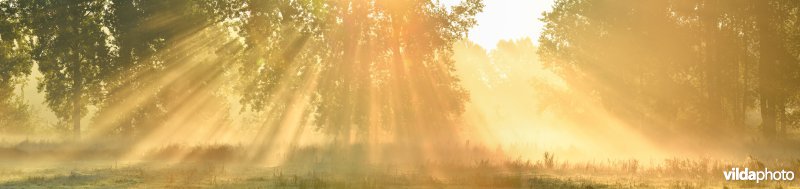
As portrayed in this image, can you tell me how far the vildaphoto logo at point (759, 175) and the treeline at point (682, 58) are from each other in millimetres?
20588

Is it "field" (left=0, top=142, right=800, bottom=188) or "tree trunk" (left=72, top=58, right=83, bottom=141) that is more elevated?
A: "tree trunk" (left=72, top=58, right=83, bottom=141)

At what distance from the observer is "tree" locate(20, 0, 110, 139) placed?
39188 millimetres

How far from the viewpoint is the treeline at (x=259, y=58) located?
37.4 metres

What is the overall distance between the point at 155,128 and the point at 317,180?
1087 inches

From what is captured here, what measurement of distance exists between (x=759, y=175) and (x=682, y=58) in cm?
2578

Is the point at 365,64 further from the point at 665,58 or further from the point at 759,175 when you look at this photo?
the point at 759,175

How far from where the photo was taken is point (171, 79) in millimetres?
41781

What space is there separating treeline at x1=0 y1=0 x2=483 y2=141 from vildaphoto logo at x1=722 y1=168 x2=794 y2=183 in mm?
19183

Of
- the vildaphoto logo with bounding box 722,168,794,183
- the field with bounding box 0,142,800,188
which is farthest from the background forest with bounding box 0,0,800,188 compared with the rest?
the vildaphoto logo with bounding box 722,168,794,183

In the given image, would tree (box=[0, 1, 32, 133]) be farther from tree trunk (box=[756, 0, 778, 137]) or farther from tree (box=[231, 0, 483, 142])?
tree trunk (box=[756, 0, 778, 137])

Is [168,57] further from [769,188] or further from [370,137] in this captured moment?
[769,188]

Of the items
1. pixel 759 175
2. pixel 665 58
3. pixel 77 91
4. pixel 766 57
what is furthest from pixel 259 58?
pixel 759 175

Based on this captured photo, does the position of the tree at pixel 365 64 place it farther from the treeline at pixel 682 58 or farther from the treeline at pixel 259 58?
the treeline at pixel 682 58

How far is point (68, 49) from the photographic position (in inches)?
1558
